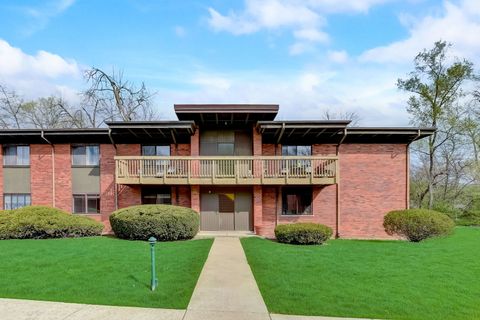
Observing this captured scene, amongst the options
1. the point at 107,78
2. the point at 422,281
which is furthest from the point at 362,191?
the point at 107,78

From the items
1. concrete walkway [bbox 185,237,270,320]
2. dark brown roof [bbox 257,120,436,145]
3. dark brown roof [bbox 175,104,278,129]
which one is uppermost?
dark brown roof [bbox 175,104,278,129]

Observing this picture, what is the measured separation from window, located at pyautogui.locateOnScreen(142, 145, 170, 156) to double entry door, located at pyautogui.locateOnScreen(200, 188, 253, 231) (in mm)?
3156

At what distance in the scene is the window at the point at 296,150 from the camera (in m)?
17.8

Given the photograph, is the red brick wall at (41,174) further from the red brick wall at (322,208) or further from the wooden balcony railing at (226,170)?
the red brick wall at (322,208)

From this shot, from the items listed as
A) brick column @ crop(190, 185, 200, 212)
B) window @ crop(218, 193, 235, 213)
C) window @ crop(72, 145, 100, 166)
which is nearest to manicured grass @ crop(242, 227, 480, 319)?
window @ crop(218, 193, 235, 213)

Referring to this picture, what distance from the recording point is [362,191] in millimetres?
17469

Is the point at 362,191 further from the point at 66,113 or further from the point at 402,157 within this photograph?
the point at 66,113

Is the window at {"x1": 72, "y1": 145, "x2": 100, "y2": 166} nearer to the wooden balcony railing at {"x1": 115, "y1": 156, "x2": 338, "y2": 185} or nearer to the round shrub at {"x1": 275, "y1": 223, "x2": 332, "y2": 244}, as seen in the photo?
the wooden balcony railing at {"x1": 115, "y1": 156, "x2": 338, "y2": 185}

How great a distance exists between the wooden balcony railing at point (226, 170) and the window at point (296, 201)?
67.7 inches

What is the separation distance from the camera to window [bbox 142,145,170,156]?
1773 centimetres

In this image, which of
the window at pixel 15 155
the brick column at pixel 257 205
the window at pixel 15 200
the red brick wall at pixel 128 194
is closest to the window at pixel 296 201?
the brick column at pixel 257 205

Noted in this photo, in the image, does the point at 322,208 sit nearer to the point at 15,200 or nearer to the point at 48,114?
the point at 15,200

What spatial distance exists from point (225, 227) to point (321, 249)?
251 inches

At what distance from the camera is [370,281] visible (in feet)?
25.2
